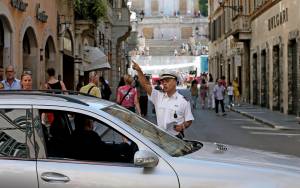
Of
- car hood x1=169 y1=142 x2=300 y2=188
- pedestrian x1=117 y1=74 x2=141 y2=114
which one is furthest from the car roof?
pedestrian x1=117 y1=74 x2=141 y2=114

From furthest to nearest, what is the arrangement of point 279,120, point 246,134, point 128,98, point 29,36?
point 279,120 < point 29,36 < point 246,134 < point 128,98

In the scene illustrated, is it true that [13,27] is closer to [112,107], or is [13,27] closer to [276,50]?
[112,107]

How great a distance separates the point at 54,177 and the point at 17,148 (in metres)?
0.46

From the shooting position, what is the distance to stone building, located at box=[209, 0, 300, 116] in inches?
1097

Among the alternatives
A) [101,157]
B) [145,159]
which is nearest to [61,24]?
[101,157]

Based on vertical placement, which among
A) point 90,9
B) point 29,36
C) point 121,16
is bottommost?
point 29,36

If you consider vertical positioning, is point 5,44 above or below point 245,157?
above

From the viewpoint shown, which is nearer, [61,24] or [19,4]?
[19,4]

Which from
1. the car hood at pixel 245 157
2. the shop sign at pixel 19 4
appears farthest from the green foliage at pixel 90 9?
the car hood at pixel 245 157

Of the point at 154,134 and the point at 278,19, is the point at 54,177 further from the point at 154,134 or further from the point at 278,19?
the point at 278,19

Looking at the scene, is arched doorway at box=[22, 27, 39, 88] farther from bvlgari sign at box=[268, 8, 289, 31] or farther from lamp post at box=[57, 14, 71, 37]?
bvlgari sign at box=[268, 8, 289, 31]

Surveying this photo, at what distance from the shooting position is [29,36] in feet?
69.7

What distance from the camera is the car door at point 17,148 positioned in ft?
17.2

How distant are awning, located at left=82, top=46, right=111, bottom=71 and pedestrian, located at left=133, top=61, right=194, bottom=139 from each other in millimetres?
23621
